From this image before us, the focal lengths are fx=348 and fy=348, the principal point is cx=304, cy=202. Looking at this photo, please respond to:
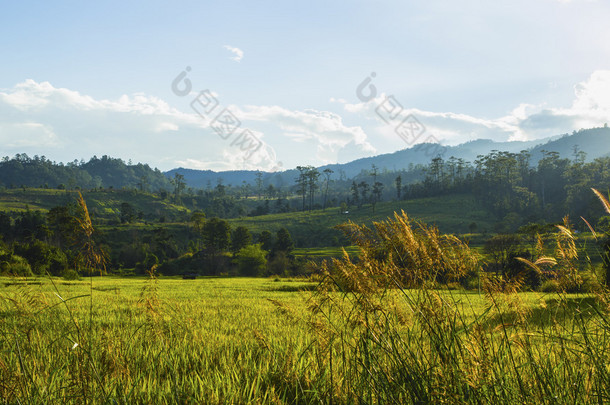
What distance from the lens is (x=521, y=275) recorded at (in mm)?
3791

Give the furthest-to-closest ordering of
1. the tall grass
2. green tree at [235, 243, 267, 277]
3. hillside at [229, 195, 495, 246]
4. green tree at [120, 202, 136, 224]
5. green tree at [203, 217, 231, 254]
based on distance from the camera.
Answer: green tree at [120, 202, 136, 224], hillside at [229, 195, 495, 246], green tree at [203, 217, 231, 254], green tree at [235, 243, 267, 277], the tall grass

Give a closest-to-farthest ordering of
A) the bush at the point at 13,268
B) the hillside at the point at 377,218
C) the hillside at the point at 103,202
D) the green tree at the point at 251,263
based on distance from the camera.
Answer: the bush at the point at 13,268, the green tree at the point at 251,263, the hillside at the point at 377,218, the hillside at the point at 103,202

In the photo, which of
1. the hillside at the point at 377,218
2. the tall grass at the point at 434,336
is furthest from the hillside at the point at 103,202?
the tall grass at the point at 434,336

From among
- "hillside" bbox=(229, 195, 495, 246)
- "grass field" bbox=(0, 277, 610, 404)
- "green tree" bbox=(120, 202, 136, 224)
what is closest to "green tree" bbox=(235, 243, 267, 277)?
"hillside" bbox=(229, 195, 495, 246)

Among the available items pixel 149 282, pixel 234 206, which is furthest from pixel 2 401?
pixel 234 206

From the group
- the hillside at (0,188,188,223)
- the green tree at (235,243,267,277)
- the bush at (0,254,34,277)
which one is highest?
the hillside at (0,188,188,223)

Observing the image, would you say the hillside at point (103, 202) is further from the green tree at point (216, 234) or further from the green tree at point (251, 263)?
the green tree at point (251, 263)

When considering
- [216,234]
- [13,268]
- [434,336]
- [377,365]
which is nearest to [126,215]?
[216,234]

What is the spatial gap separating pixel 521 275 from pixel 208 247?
85.1m

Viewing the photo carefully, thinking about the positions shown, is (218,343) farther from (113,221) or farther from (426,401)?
(113,221)

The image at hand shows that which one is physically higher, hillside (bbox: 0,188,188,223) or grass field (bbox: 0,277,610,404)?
hillside (bbox: 0,188,188,223)

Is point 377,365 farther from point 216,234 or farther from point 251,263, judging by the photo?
point 216,234

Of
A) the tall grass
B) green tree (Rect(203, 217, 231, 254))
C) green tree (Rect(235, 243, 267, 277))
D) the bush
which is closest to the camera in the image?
the tall grass

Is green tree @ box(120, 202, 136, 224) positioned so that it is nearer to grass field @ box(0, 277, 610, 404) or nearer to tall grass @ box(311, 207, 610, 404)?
grass field @ box(0, 277, 610, 404)
